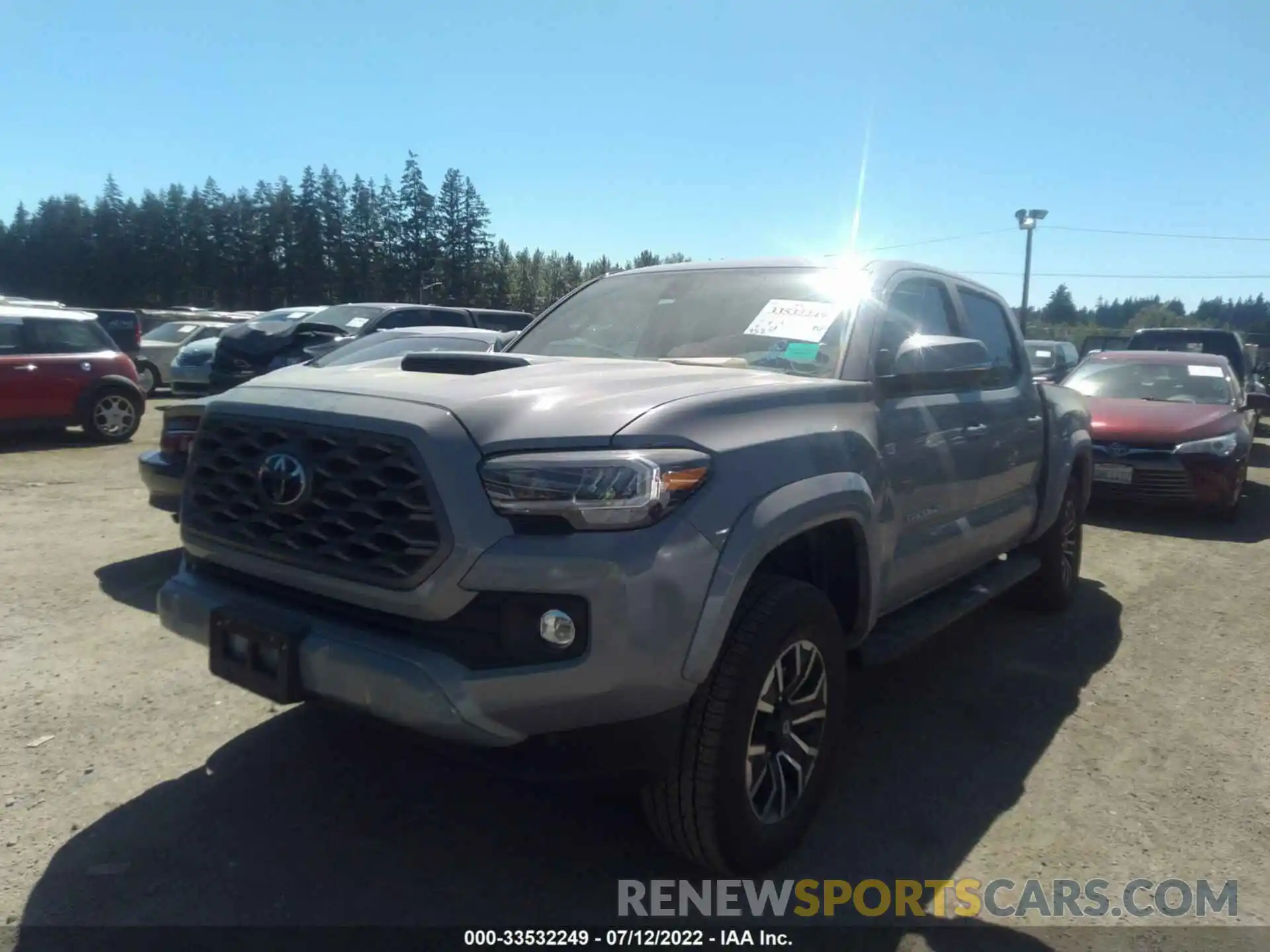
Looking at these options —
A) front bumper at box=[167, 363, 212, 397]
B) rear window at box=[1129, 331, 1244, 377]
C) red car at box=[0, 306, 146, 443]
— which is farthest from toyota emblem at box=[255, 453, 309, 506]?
rear window at box=[1129, 331, 1244, 377]

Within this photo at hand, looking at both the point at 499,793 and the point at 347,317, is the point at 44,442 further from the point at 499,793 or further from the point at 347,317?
the point at 499,793

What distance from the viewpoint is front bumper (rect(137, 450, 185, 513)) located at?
17.4 feet

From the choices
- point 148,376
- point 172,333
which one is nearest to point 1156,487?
point 148,376

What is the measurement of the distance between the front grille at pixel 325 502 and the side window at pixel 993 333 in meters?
3.02

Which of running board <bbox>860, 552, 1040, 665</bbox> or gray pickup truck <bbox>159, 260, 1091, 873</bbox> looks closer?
gray pickup truck <bbox>159, 260, 1091, 873</bbox>

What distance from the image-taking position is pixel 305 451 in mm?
2635

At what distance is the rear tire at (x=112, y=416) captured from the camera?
11.5 meters

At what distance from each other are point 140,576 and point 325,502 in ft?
12.5

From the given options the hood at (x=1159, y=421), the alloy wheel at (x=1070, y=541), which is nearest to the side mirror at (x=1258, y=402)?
the hood at (x=1159, y=421)

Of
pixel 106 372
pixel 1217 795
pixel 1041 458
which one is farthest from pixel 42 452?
pixel 1217 795

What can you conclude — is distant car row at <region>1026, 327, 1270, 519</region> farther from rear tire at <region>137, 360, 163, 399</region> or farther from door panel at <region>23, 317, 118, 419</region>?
rear tire at <region>137, 360, 163, 399</region>

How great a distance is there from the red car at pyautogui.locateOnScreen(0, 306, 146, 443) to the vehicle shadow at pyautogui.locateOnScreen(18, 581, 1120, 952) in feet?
30.5

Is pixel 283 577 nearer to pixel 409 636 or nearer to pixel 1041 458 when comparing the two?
pixel 409 636

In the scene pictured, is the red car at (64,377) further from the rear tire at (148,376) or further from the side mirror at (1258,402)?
the side mirror at (1258,402)
